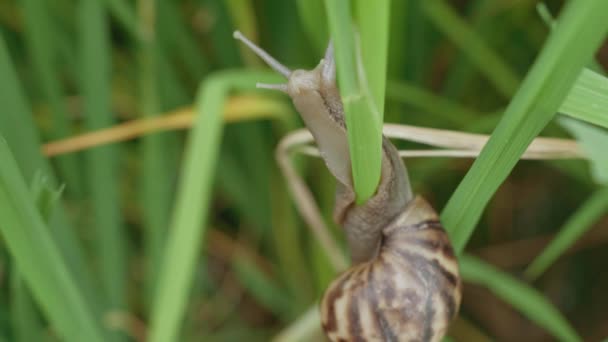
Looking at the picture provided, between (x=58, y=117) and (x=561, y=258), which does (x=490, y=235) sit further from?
(x=58, y=117)

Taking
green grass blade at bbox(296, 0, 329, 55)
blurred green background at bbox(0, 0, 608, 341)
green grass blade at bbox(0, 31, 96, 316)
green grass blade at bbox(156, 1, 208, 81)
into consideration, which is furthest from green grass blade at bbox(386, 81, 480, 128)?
green grass blade at bbox(0, 31, 96, 316)

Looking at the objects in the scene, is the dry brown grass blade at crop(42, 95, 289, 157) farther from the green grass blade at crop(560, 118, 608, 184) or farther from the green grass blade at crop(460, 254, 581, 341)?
the green grass blade at crop(560, 118, 608, 184)

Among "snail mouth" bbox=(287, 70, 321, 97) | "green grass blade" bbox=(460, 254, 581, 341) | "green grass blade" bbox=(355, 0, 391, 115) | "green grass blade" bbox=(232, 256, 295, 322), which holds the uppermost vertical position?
"green grass blade" bbox=(355, 0, 391, 115)

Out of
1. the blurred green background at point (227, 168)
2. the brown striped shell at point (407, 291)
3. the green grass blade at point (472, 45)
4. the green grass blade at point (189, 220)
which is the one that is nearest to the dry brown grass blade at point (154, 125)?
the blurred green background at point (227, 168)

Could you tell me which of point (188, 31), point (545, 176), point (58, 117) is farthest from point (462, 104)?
point (58, 117)

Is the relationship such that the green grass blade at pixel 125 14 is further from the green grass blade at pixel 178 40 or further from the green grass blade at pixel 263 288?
the green grass blade at pixel 263 288

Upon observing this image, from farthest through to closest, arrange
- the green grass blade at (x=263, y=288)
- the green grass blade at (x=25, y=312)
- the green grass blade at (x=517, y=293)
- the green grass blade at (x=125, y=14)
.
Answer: the green grass blade at (x=263, y=288)
the green grass blade at (x=125, y=14)
the green grass blade at (x=517, y=293)
the green grass blade at (x=25, y=312)
